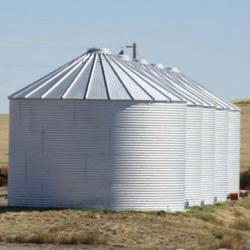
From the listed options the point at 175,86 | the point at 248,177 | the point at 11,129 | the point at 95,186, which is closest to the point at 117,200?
the point at 95,186

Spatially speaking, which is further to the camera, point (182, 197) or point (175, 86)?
point (175, 86)

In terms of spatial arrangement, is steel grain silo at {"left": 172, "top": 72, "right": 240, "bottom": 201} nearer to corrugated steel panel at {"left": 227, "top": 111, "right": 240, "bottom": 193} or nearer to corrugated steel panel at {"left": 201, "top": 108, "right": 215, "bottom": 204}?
corrugated steel panel at {"left": 227, "top": 111, "right": 240, "bottom": 193}

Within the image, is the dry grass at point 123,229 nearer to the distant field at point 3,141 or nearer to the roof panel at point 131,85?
the roof panel at point 131,85

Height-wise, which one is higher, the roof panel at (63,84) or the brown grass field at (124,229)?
the roof panel at (63,84)

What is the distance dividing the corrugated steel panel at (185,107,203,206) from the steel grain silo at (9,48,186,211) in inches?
99.5

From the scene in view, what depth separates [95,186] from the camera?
1345 inches

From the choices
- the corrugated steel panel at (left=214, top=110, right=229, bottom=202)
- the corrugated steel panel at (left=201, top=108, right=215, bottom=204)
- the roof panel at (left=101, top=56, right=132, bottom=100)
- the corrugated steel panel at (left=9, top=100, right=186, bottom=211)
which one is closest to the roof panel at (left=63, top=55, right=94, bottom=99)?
the corrugated steel panel at (left=9, top=100, right=186, bottom=211)

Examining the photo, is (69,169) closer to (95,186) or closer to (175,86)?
(95,186)

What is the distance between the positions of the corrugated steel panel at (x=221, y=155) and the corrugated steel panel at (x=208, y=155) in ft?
4.17

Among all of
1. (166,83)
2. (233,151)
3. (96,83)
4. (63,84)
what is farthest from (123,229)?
(233,151)

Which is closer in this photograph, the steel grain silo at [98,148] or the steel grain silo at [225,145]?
the steel grain silo at [98,148]

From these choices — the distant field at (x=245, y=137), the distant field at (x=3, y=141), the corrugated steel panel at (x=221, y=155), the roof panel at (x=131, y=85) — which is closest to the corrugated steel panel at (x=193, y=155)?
the roof panel at (x=131, y=85)

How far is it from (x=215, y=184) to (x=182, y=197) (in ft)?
23.4

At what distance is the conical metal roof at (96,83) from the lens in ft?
114
